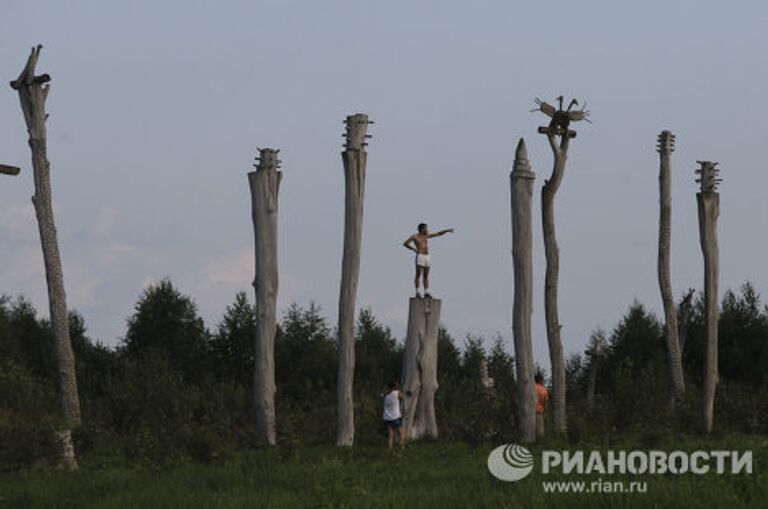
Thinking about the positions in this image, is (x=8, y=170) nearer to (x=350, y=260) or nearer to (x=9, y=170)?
(x=9, y=170)

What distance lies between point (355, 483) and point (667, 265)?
16.2 metres

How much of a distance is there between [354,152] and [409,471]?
715 cm

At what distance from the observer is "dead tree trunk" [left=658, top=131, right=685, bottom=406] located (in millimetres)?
30984

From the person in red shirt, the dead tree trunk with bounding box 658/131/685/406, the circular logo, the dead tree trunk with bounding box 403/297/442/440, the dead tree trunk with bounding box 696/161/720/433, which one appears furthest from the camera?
the dead tree trunk with bounding box 658/131/685/406

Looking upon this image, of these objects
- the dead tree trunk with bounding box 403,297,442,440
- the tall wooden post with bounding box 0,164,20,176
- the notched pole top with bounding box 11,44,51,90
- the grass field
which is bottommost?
the grass field

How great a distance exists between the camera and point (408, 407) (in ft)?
82.0

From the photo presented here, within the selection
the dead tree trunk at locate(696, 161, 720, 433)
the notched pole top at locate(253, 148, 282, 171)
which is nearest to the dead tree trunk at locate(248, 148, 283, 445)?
the notched pole top at locate(253, 148, 282, 171)

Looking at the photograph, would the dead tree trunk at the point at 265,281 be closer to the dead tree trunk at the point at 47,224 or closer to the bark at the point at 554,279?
the dead tree trunk at the point at 47,224

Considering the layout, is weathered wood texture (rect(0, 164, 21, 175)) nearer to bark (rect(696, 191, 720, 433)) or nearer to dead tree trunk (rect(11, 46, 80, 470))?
dead tree trunk (rect(11, 46, 80, 470))

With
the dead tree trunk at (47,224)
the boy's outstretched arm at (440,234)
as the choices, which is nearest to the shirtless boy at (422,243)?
the boy's outstretched arm at (440,234)

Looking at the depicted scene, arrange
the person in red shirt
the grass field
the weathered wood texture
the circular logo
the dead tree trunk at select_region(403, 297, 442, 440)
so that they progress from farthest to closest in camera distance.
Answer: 1. the dead tree trunk at select_region(403, 297, 442, 440)
2. the person in red shirt
3. the weathered wood texture
4. the circular logo
5. the grass field

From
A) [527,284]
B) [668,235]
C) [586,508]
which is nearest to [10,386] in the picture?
[527,284]

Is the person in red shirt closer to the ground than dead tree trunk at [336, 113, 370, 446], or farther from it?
closer to the ground

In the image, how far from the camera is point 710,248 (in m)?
28.6
